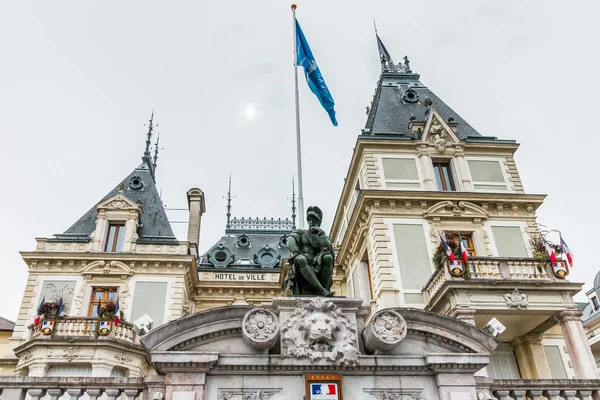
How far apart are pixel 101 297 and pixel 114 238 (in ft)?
11.8

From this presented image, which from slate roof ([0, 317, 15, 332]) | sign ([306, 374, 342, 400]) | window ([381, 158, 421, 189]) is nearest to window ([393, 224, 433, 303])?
window ([381, 158, 421, 189])

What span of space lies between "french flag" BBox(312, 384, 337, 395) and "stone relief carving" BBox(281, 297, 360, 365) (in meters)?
0.37

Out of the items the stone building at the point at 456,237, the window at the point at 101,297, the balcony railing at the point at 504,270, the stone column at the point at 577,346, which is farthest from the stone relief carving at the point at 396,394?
the window at the point at 101,297

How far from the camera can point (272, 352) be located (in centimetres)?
802

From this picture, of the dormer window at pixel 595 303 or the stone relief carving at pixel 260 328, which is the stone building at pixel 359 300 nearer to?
the stone relief carving at pixel 260 328

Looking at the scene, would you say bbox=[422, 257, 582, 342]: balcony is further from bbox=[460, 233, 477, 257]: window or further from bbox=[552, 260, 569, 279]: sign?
bbox=[460, 233, 477, 257]: window

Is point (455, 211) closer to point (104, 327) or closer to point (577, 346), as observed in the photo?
point (577, 346)

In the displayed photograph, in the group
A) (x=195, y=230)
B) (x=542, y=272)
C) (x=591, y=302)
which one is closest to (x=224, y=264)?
(x=195, y=230)

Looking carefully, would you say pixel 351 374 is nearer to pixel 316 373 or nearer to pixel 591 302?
pixel 316 373

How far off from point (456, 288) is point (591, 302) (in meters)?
33.1

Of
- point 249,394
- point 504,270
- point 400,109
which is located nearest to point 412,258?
point 504,270

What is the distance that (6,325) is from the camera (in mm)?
36344

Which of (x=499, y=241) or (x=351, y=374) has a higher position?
(x=499, y=241)

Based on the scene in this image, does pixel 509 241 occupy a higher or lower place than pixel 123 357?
higher
